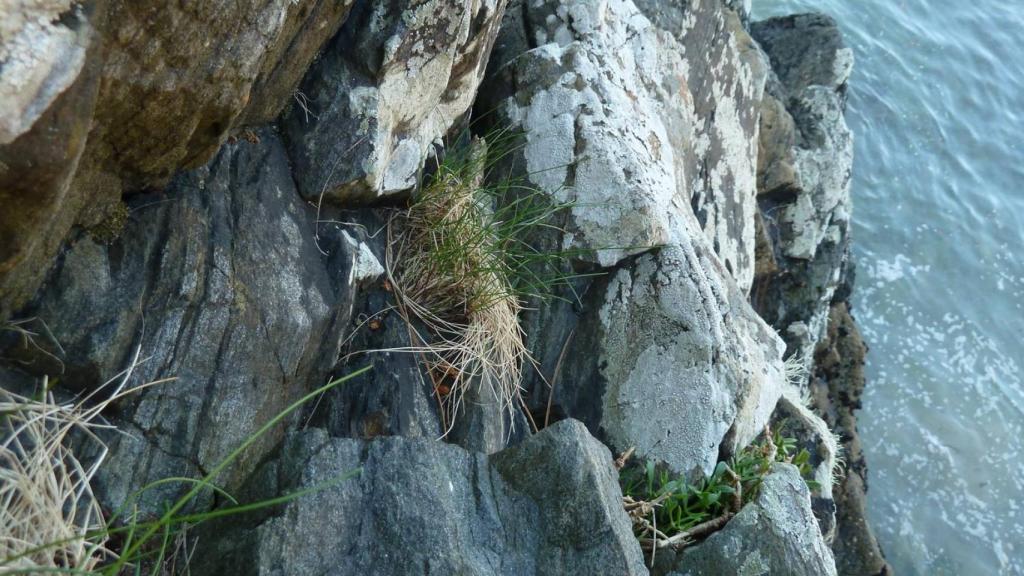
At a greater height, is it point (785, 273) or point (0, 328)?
point (0, 328)

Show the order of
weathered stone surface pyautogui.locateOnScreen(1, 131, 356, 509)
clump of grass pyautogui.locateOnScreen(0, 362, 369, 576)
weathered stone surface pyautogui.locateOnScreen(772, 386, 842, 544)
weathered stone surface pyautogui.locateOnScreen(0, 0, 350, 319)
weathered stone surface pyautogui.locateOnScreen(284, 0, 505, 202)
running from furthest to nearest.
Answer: weathered stone surface pyautogui.locateOnScreen(772, 386, 842, 544), weathered stone surface pyautogui.locateOnScreen(284, 0, 505, 202), weathered stone surface pyautogui.locateOnScreen(1, 131, 356, 509), clump of grass pyautogui.locateOnScreen(0, 362, 369, 576), weathered stone surface pyautogui.locateOnScreen(0, 0, 350, 319)

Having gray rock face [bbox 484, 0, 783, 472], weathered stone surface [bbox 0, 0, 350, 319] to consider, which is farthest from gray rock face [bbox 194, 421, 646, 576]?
gray rock face [bbox 484, 0, 783, 472]

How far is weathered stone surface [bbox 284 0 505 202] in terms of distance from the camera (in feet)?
9.95

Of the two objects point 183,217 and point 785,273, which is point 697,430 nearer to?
point 183,217

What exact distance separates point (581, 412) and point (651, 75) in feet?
6.90

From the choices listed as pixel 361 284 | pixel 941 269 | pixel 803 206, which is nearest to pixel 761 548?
pixel 361 284

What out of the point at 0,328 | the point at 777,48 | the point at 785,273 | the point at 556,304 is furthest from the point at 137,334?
the point at 777,48

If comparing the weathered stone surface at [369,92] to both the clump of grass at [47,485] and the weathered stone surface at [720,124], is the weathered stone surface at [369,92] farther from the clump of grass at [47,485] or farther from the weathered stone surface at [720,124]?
the weathered stone surface at [720,124]

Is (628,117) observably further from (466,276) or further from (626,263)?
(466,276)

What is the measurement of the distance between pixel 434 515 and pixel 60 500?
2.95ft

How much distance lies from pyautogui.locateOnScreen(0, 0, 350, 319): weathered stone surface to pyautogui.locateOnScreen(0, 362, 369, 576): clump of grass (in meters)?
0.29

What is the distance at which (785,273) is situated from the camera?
7148mm

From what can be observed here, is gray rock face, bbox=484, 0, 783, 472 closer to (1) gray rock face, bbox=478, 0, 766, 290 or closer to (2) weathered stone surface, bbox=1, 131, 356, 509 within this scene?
(1) gray rock face, bbox=478, 0, 766, 290

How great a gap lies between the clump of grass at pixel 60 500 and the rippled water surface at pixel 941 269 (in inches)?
316
